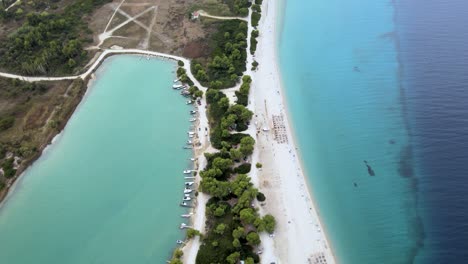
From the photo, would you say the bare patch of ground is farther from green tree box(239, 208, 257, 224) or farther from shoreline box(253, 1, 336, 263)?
green tree box(239, 208, 257, 224)

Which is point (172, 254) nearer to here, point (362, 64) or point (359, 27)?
point (362, 64)

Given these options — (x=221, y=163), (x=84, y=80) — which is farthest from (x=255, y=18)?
(x=221, y=163)

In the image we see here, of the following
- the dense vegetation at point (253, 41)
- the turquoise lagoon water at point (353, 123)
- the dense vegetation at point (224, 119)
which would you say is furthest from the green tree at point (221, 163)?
the dense vegetation at point (253, 41)

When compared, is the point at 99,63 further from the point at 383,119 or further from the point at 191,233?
the point at 383,119

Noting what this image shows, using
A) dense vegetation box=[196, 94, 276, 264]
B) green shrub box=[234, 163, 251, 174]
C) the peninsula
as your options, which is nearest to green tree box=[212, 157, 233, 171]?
dense vegetation box=[196, 94, 276, 264]

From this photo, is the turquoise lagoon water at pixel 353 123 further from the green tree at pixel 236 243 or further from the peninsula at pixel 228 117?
the green tree at pixel 236 243
